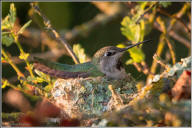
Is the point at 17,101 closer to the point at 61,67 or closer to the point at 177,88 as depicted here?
the point at 177,88

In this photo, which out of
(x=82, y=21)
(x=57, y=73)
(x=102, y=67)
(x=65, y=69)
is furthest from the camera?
(x=82, y=21)

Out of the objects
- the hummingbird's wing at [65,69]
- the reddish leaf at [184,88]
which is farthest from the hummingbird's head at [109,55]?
the reddish leaf at [184,88]

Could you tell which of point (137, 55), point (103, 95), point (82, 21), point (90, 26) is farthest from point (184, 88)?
point (82, 21)

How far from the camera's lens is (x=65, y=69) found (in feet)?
8.17

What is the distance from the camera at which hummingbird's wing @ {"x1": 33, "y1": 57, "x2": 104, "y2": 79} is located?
211 cm

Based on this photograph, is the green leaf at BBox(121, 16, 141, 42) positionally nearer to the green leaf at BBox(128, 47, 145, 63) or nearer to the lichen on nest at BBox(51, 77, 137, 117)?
the green leaf at BBox(128, 47, 145, 63)

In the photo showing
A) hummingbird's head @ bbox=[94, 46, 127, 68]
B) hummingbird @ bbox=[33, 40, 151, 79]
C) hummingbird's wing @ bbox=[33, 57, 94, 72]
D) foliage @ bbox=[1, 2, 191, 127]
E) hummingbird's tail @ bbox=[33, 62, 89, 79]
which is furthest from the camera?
hummingbird's head @ bbox=[94, 46, 127, 68]

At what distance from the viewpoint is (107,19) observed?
4.30m

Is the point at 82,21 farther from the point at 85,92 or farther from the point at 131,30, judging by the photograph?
the point at 85,92

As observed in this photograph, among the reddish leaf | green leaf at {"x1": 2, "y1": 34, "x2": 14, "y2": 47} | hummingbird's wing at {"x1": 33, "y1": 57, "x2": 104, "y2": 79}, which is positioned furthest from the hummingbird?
the reddish leaf

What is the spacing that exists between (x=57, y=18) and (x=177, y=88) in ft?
12.2

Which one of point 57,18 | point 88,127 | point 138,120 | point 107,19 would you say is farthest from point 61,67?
point 57,18

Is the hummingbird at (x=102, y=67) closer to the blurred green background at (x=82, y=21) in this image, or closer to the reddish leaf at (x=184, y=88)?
the reddish leaf at (x=184, y=88)

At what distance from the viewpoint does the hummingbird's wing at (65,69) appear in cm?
211
